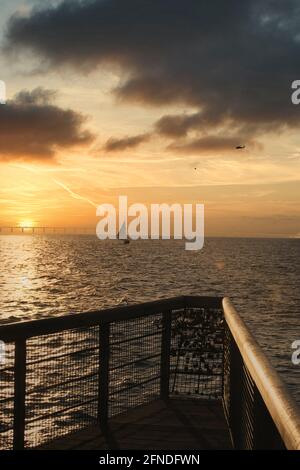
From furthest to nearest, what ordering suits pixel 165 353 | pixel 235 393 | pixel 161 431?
1. pixel 165 353
2. pixel 161 431
3. pixel 235 393

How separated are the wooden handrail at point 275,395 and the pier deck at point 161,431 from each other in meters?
2.22

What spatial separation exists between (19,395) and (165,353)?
2.83 meters

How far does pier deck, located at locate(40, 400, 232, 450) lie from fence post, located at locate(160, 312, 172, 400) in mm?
217

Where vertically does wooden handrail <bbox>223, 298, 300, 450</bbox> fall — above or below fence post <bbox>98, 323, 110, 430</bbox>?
above

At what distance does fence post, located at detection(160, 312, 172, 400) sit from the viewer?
7.08m

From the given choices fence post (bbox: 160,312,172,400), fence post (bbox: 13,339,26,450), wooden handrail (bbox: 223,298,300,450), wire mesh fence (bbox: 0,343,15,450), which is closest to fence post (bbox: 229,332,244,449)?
fence post (bbox: 160,312,172,400)

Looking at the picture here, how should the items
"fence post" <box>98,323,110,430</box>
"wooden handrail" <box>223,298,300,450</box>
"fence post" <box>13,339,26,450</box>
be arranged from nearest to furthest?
"wooden handrail" <box>223,298,300,450</box> → "fence post" <box>13,339,26,450</box> → "fence post" <box>98,323,110,430</box>

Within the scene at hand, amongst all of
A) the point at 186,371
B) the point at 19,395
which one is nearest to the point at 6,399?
the point at 19,395

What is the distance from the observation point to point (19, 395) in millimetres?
4633

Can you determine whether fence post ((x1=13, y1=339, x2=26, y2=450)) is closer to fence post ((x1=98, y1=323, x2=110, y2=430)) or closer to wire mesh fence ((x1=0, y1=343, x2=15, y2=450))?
wire mesh fence ((x1=0, y1=343, x2=15, y2=450))

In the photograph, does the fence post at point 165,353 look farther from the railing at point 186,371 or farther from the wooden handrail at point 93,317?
the wooden handrail at point 93,317

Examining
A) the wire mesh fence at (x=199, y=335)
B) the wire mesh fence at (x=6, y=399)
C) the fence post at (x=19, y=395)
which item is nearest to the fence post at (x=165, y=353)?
Result: the wire mesh fence at (x=199, y=335)

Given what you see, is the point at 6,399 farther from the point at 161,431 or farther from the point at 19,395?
the point at 161,431

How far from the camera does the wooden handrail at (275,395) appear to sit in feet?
6.90
